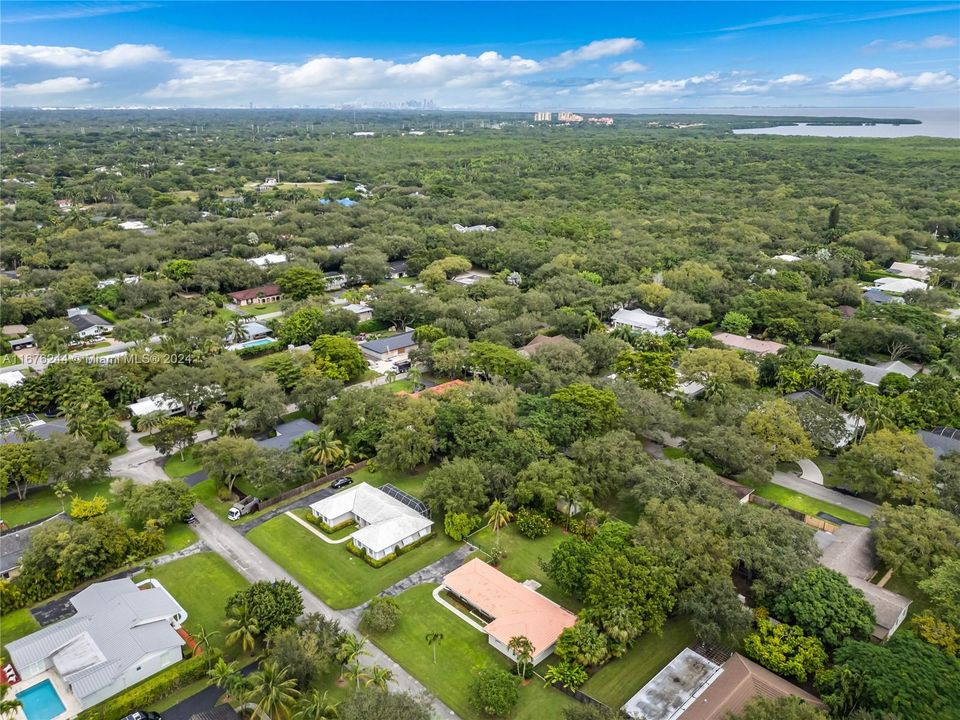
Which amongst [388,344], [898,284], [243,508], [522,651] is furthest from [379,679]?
[898,284]

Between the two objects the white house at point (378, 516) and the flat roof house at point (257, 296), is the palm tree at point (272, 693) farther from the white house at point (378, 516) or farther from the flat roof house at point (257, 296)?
the flat roof house at point (257, 296)

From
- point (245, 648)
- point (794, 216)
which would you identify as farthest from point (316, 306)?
point (794, 216)

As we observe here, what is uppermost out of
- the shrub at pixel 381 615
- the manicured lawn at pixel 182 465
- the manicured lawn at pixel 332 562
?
the shrub at pixel 381 615

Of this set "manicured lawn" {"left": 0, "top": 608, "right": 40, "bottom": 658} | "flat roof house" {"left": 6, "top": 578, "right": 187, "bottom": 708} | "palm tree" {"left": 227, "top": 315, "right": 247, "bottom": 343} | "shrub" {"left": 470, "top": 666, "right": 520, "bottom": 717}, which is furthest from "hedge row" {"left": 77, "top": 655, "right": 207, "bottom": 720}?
"palm tree" {"left": 227, "top": 315, "right": 247, "bottom": 343}

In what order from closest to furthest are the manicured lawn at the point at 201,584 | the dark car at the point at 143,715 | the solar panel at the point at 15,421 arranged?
1. the dark car at the point at 143,715
2. the manicured lawn at the point at 201,584
3. the solar panel at the point at 15,421

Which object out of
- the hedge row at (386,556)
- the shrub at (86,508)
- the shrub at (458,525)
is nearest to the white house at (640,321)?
the shrub at (458,525)

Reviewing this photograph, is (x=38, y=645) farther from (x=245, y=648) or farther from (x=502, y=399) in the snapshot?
(x=502, y=399)

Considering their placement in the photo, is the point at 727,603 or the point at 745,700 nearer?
the point at 745,700
